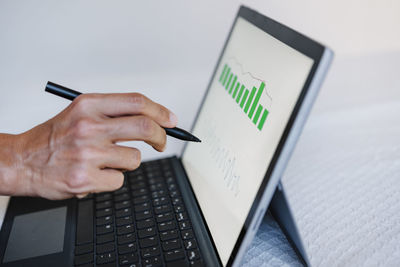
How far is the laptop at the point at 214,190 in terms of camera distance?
44 cm

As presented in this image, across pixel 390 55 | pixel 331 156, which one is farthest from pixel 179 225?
pixel 390 55

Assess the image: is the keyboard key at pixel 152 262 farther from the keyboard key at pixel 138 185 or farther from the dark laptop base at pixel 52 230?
the keyboard key at pixel 138 185

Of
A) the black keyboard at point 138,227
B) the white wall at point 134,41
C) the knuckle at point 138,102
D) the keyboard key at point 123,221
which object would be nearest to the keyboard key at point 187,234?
the black keyboard at point 138,227

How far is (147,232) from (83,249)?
10cm

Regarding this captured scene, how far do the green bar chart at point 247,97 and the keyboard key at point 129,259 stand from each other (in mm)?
251

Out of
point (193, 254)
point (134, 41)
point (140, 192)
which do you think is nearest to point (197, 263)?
point (193, 254)

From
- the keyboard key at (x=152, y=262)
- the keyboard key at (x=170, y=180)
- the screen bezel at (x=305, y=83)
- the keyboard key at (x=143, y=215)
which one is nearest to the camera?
the screen bezel at (x=305, y=83)

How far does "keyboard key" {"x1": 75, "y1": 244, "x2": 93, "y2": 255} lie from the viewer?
1.80 ft

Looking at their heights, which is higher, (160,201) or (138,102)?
(138,102)

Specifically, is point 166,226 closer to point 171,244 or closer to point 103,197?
point 171,244

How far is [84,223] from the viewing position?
2.02 ft

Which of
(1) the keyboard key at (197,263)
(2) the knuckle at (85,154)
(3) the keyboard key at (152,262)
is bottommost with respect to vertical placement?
(3) the keyboard key at (152,262)

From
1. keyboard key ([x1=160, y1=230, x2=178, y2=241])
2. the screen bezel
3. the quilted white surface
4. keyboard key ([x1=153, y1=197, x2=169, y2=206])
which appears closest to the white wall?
the quilted white surface

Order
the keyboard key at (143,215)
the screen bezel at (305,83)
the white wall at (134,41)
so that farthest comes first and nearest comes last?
the white wall at (134,41)
the keyboard key at (143,215)
the screen bezel at (305,83)
